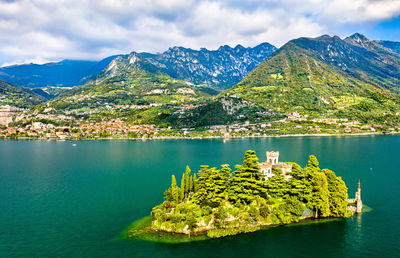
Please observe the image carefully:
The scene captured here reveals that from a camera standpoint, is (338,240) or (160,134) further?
(160,134)

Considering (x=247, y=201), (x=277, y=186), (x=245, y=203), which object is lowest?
(x=245, y=203)

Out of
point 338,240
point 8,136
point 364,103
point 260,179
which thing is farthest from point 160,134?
point 364,103

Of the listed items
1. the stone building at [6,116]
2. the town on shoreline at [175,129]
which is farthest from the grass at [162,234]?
the stone building at [6,116]

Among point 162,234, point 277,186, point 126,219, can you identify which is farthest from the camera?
point 277,186

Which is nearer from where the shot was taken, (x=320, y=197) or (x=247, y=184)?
(x=320, y=197)

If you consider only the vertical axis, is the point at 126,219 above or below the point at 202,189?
below

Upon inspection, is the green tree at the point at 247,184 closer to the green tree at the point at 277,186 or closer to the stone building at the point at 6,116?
the green tree at the point at 277,186

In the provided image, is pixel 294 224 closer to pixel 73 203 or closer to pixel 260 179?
pixel 260 179

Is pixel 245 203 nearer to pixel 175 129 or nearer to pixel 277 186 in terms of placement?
pixel 277 186

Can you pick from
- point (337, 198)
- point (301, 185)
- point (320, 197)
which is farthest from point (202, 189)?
point (337, 198)
